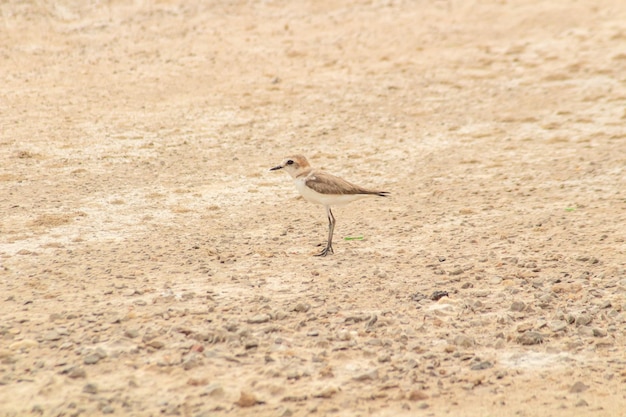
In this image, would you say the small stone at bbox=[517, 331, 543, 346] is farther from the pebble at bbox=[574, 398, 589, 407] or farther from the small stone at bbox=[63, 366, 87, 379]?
the small stone at bbox=[63, 366, 87, 379]

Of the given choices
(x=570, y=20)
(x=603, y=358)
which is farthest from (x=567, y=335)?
(x=570, y=20)

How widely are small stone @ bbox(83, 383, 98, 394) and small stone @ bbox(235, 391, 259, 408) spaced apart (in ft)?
2.54

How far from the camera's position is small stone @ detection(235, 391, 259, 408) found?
188 inches

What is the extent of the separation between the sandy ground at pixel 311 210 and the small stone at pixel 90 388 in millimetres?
41

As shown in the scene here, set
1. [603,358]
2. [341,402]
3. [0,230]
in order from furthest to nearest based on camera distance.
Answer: [0,230] < [603,358] < [341,402]

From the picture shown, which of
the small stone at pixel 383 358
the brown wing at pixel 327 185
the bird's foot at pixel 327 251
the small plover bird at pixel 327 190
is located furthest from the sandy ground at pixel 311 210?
the brown wing at pixel 327 185

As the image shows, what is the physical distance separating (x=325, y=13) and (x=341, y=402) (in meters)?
12.7

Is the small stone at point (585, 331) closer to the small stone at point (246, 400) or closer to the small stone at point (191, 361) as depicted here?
the small stone at point (246, 400)

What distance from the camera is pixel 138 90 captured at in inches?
516

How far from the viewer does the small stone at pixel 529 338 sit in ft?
18.4

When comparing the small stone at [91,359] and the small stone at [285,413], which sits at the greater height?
the small stone at [91,359]

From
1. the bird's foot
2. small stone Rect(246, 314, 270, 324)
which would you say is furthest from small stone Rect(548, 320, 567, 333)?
the bird's foot

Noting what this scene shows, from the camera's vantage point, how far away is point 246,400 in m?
4.79

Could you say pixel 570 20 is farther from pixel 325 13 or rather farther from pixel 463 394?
pixel 463 394
